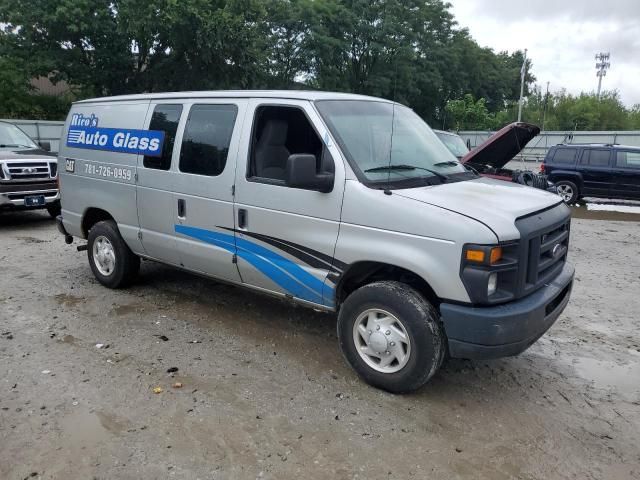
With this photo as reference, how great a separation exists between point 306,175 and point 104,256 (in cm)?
332

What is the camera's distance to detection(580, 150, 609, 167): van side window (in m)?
14.3

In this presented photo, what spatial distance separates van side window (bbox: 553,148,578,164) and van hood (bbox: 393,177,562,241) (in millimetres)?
11786

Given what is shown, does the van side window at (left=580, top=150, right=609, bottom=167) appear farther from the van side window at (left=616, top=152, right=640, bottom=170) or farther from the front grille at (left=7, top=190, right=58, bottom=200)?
the front grille at (left=7, top=190, right=58, bottom=200)

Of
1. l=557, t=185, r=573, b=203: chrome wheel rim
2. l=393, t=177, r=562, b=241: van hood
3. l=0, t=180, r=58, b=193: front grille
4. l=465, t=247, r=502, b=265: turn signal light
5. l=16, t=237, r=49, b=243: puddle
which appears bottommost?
l=16, t=237, r=49, b=243: puddle

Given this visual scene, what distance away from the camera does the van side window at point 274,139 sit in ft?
14.4

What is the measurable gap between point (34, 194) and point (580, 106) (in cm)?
4946

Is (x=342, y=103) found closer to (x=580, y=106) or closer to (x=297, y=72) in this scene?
(x=297, y=72)

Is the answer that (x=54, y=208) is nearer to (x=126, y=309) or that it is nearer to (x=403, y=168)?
(x=126, y=309)

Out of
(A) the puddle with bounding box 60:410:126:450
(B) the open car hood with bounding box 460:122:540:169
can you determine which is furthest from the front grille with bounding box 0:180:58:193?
(B) the open car hood with bounding box 460:122:540:169

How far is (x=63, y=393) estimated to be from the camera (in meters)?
3.78

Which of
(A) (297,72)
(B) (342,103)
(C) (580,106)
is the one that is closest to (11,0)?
(A) (297,72)

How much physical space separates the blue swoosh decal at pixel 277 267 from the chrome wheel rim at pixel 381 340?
1.20 ft

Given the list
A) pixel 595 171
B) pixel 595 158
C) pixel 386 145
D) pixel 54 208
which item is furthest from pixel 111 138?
pixel 595 158

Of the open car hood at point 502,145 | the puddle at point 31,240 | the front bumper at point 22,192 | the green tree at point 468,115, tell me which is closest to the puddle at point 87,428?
the puddle at point 31,240
